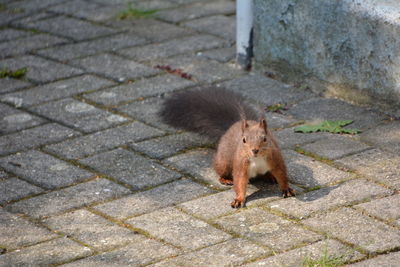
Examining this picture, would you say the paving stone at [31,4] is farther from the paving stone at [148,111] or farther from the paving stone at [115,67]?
the paving stone at [148,111]

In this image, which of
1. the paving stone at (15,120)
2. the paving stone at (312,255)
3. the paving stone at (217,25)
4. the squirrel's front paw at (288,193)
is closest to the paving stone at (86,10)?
the paving stone at (217,25)

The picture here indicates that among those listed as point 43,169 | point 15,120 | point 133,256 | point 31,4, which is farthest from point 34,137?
point 31,4

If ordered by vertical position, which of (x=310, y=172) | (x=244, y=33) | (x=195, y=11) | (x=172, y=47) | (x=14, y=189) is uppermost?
(x=244, y=33)

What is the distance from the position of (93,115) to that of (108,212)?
148 centimetres

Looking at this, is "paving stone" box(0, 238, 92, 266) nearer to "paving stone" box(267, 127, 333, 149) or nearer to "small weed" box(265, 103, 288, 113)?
"paving stone" box(267, 127, 333, 149)

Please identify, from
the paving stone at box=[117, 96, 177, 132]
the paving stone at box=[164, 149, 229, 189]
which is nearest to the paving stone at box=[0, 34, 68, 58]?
the paving stone at box=[117, 96, 177, 132]

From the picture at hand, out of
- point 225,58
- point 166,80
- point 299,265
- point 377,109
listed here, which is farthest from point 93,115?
point 299,265

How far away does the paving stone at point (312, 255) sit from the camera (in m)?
3.36

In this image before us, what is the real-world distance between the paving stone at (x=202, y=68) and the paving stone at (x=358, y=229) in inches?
90.5

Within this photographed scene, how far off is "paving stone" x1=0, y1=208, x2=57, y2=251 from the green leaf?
1.83m

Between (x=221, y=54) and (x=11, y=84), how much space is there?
165cm

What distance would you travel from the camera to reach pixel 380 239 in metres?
3.53

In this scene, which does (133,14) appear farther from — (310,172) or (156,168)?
(310,172)

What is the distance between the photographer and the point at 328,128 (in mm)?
4934
